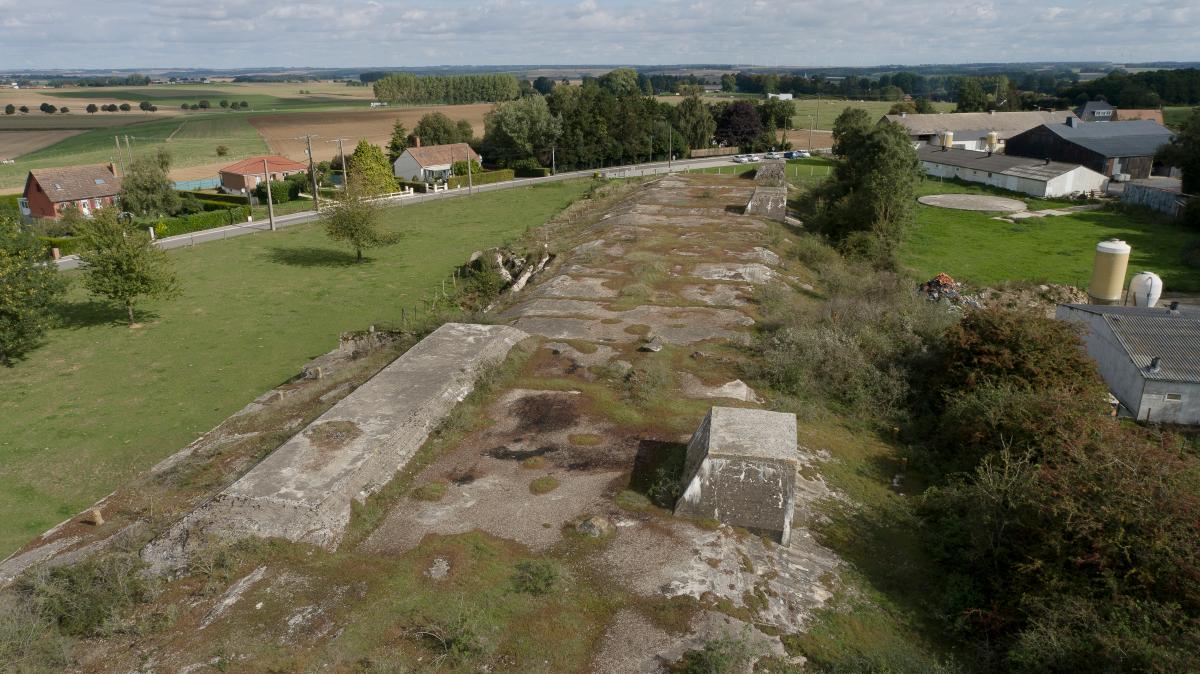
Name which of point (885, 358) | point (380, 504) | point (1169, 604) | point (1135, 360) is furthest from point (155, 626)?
point (1135, 360)

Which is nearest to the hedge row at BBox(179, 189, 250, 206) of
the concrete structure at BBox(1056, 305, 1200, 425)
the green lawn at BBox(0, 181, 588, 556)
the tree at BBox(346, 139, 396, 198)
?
the tree at BBox(346, 139, 396, 198)

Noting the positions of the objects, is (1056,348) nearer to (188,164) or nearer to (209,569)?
(209,569)

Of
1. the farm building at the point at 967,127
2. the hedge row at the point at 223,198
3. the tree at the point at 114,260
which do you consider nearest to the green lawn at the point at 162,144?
the hedge row at the point at 223,198

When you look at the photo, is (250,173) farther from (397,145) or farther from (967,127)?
(967,127)

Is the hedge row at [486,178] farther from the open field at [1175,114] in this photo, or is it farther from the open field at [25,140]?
the open field at [1175,114]

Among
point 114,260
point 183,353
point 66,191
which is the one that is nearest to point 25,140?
point 66,191

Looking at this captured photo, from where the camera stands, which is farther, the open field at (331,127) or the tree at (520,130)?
the open field at (331,127)
